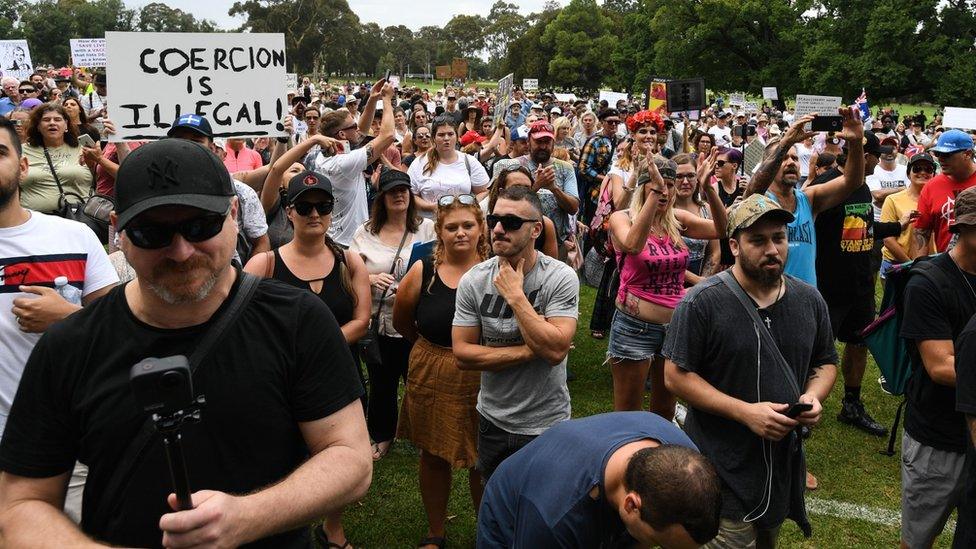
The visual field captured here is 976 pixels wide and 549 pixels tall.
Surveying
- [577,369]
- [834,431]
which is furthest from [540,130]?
[834,431]

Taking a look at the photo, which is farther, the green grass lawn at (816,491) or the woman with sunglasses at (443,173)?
the woman with sunglasses at (443,173)

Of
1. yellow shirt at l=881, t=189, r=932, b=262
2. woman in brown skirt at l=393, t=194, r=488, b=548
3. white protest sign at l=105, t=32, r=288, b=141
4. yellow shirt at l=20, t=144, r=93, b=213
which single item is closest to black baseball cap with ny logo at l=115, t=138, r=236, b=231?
woman in brown skirt at l=393, t=194, r=488, b=548

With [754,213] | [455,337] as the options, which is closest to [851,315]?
[754,213]

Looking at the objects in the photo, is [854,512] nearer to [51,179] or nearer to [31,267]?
[31,267]

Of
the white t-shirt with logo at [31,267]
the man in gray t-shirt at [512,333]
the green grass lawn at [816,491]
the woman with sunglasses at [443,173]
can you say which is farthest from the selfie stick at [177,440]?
the woman with sunglasses at [443,173]

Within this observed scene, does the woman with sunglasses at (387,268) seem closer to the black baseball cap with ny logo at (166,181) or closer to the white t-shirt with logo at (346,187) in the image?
the white t-shirt with logo at (346,187)

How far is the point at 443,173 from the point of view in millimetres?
6969

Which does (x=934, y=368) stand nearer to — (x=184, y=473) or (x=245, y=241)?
(x=184, y=473)

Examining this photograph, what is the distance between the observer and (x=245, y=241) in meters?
4.76

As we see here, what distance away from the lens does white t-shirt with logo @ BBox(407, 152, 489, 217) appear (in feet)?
22.5

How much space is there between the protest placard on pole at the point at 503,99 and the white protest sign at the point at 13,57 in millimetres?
12696

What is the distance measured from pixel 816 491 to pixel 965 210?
90.0 inches

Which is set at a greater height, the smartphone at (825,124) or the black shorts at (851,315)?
the smartphone at (825,124)

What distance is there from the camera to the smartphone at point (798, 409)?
2922 millimetres
